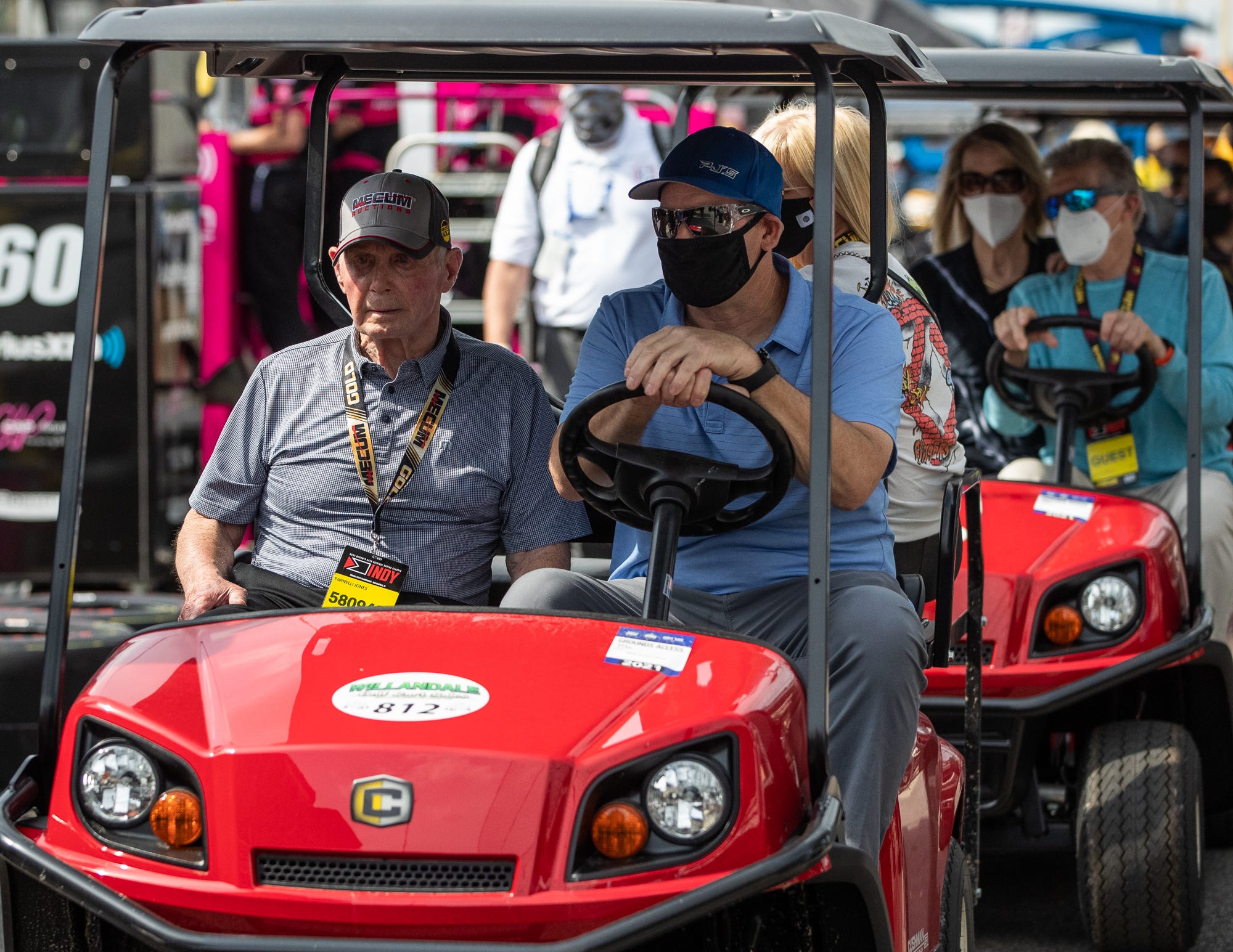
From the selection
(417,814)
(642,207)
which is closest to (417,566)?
(417,814)

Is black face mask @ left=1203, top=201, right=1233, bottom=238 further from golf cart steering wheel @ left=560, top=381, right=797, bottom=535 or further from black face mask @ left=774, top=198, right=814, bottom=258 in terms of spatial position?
golf cart steering wheel @ left=560, top=381, right=797, bottom=535

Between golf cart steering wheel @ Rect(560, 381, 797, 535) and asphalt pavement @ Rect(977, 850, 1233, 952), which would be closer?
golf cart steering wheel @ Rect(560, 381, 797, 535)

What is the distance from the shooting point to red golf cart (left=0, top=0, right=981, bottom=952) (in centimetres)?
217

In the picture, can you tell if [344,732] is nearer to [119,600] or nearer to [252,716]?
[252,716]

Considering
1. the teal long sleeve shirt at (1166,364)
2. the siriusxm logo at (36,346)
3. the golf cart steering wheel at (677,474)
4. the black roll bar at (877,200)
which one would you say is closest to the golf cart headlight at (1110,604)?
the teal long sleeve shirt at (1166,364)

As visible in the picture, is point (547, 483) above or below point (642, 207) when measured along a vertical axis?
below

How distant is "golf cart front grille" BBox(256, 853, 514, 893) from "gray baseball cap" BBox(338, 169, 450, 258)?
4.95 ft

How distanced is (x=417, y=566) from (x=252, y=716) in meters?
1.08

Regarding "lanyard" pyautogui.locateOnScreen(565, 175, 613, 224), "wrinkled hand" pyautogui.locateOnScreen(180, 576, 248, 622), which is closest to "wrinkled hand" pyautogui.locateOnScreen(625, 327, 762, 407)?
"wrinkled hand" pyautogui.locateOnScreen(180, 576, 248, 622)

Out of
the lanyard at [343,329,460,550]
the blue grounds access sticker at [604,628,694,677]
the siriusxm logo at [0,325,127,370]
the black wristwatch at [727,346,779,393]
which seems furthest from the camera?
the siriusxm logo at [0,325,127,370]

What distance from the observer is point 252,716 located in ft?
7.57

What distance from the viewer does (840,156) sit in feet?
12.2

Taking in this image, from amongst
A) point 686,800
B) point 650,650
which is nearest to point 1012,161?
point 650,650

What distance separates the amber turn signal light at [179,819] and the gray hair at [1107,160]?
11.4 ft
